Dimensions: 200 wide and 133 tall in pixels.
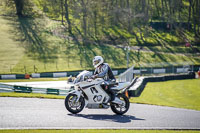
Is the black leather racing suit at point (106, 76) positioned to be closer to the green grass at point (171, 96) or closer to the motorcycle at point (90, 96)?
the motorcycle at point (90, 96)

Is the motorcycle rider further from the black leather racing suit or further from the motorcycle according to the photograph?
the motorcycle

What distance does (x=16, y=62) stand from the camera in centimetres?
4966

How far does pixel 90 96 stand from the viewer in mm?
12664

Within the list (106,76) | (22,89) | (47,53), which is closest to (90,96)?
(106,76)

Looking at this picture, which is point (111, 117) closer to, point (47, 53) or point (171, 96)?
point (171, 96)

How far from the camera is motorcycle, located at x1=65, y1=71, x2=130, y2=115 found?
485 inches

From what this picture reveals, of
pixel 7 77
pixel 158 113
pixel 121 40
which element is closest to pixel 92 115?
pixel 158 113

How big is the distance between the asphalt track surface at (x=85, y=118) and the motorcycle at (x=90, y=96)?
1.05 feet

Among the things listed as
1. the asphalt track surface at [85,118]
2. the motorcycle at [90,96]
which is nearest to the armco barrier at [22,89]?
the asphalt track surface at [85,118]

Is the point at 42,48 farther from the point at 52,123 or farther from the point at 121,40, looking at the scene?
the point at 52,123

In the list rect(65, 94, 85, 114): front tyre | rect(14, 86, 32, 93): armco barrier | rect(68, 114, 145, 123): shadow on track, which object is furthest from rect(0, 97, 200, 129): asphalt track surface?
→ rect(14, 86, 32, 93): armco barrier

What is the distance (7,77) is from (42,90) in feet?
71.9

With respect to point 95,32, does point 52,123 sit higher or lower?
lower

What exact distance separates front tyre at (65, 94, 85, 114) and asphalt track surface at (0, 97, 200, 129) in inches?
8.4
